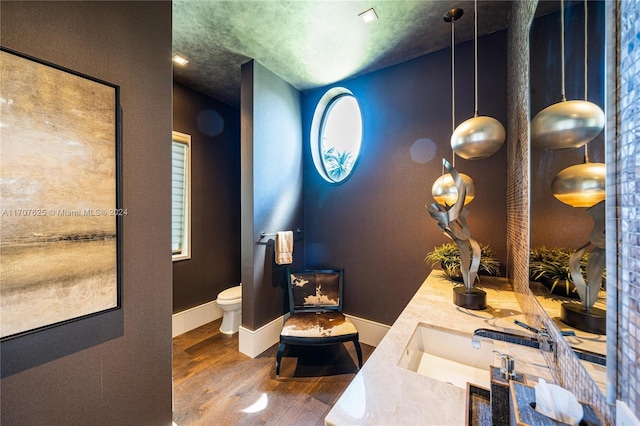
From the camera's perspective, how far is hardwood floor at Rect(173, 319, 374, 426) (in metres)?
1.59

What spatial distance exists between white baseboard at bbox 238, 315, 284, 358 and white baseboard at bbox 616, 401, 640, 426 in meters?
2.32

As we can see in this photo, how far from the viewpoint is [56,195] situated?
0.96 metres

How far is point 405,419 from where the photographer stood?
641 millimetres

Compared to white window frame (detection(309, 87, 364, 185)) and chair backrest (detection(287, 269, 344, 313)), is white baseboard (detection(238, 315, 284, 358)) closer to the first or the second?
chair backrest (detection(287, 269, 344, 313))

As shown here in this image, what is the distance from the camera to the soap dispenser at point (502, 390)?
588 millimetres

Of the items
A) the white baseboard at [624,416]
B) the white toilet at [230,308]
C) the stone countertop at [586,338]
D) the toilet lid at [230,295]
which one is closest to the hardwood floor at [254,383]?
the white toilet at [230,308]

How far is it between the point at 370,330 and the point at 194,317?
2.05m

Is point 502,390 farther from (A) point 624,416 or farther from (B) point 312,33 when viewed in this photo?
(B) point 312,33

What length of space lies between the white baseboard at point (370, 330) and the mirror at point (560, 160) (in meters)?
1.69

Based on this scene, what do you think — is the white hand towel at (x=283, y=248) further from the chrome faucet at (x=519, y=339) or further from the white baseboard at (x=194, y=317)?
the chrome faucet at (x=519, y=339)

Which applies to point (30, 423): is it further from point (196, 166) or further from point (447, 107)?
point (447, 107)

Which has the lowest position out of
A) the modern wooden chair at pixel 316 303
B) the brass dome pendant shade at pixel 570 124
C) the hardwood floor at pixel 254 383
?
the hardwood floor at pixel 254 383

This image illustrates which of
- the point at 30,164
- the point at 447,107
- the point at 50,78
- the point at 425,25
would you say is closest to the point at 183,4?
the point at 50,78

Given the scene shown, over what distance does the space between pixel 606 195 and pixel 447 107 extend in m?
1.97
